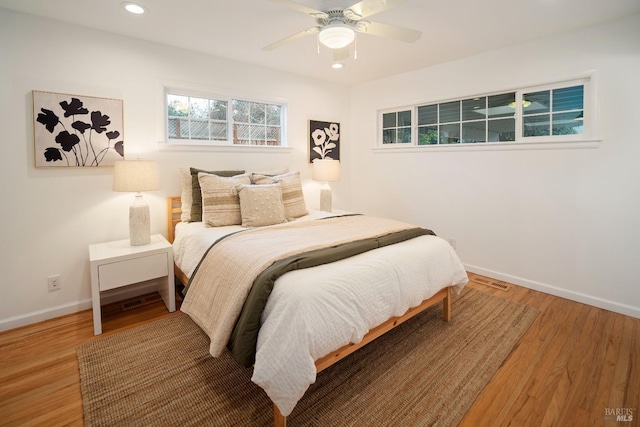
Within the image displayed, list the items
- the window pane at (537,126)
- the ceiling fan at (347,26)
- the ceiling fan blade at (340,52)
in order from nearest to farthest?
the ceiling fan at (347,26), the ceiling fan blade at (340,52), the window pane at (537,126)

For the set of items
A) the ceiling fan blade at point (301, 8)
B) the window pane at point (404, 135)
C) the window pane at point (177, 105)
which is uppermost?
the ceiling fan blade at point (301, 8)

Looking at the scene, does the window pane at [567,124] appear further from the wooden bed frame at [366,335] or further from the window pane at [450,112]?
the wooden bed frame at [366,335]

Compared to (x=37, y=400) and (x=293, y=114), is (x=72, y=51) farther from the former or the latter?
(x=37, y=400)

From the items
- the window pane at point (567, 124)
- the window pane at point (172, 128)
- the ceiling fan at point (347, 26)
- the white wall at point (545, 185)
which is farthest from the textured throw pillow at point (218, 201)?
the window pane at point (567, 124)

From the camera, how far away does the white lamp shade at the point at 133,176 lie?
2508mm

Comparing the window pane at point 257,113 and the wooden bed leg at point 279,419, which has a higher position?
the window pane at point 257,113

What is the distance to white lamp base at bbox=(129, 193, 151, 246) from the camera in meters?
2.61

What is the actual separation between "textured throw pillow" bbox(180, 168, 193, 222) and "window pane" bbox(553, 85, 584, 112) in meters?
3.60

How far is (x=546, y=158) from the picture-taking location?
301 cm

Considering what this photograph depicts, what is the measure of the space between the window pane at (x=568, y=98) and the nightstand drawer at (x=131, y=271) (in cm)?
386

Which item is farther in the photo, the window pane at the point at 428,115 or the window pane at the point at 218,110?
the window pane at the point at 428,115

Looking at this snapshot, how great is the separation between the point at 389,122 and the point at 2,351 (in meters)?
4.52

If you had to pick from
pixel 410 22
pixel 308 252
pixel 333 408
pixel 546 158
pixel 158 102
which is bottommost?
pixel 333 408

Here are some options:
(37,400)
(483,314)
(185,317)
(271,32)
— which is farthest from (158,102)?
(483,314)
